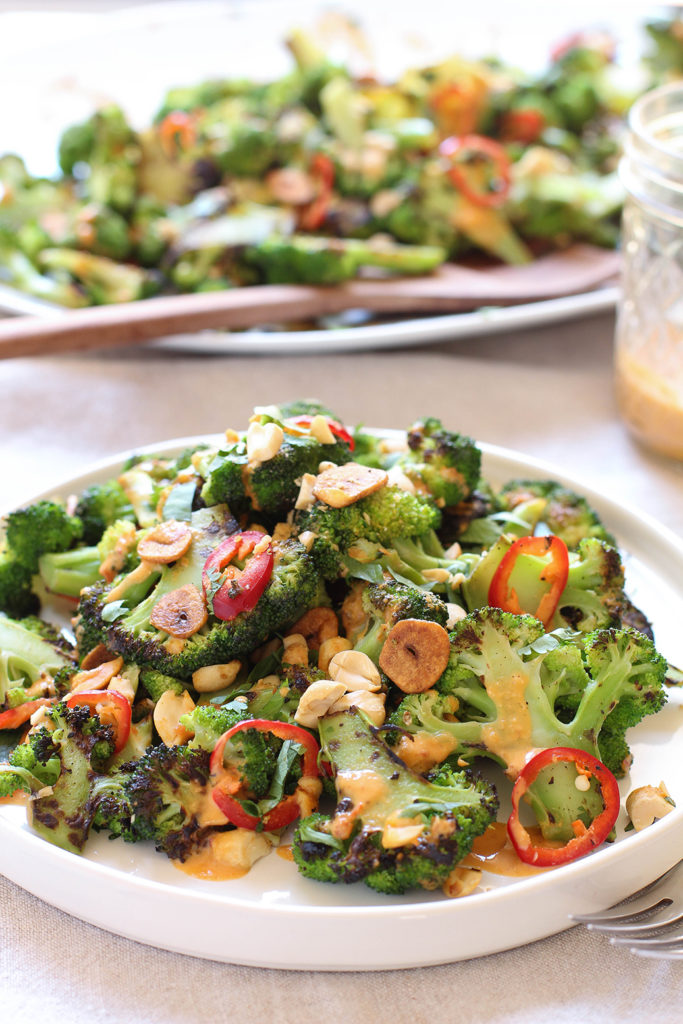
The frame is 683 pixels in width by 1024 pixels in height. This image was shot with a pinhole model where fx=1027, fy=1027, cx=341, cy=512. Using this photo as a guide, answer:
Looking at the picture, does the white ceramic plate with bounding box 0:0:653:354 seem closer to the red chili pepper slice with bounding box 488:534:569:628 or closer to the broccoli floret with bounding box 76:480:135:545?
the broccoli floret with bounding box 76:480:135:545

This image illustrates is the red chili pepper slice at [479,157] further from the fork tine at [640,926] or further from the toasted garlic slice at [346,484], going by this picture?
the fork tine at [640,926]

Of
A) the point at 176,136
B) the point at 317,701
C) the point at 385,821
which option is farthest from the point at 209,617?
the point at 176,136

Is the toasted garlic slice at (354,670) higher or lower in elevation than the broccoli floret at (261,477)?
lower

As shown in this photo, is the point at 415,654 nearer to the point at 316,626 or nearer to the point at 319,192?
the point at 316,626

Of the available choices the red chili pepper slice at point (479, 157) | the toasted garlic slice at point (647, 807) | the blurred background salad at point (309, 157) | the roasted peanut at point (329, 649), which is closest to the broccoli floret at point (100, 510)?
the roasted peanut at point (329, 649)

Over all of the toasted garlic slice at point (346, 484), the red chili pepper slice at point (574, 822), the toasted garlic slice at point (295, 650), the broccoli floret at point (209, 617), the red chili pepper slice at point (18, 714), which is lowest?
the red chili pepper slice at point (574, 822)

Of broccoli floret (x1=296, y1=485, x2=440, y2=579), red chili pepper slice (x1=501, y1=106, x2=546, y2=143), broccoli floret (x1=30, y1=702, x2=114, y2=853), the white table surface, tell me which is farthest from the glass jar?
broccoli floret (x1=30, y1=702, x2=114, y2=853)
